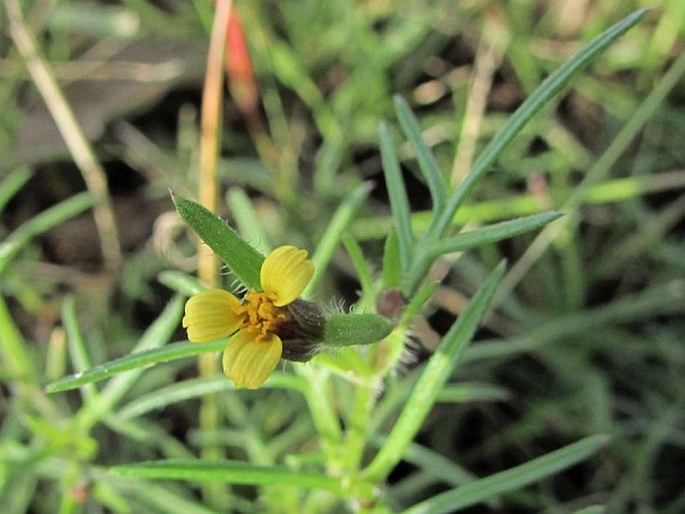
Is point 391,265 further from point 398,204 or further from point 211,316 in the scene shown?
point 211,316

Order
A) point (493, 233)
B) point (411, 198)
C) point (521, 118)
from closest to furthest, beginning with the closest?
point (493, 233)
point (521, 118)
point (411, 198)

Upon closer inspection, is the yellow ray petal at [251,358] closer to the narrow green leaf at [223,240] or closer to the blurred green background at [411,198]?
the narrow green leaf at [223,240]

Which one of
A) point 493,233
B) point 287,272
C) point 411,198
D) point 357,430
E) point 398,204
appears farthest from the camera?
point 411,198

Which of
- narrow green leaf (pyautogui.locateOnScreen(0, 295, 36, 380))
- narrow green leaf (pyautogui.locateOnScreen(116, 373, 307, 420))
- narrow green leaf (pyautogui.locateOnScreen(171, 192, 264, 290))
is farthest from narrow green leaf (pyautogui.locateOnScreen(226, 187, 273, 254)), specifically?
narrow green leaf (pyautogui.locateOnScreen(171, 192, 264, 290))

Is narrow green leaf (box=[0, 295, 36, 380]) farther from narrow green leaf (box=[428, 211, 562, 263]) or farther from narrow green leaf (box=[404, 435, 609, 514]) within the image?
narrow green leaf (box=[428, 211, 562, 263])

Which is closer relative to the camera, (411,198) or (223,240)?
(223,240)

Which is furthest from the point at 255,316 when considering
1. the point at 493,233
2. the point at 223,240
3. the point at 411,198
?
the point at 411,198

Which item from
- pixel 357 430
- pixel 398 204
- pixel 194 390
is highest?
pixel 398 204
